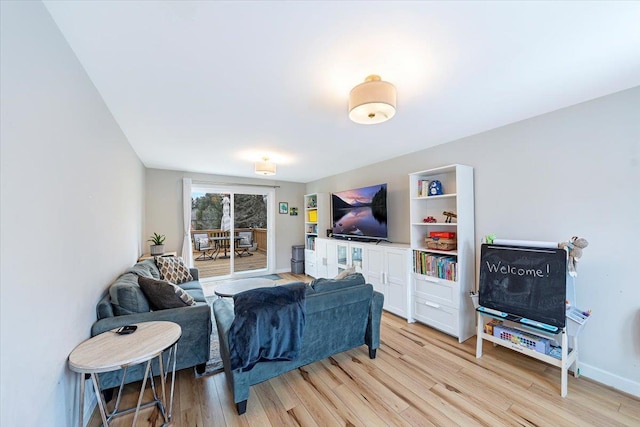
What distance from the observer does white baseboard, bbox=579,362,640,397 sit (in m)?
1.92

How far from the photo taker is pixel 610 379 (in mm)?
2027

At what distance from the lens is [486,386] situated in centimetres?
202

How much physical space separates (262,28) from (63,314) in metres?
1.89

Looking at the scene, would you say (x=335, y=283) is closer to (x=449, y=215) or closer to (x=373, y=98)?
(x=373, y=98)

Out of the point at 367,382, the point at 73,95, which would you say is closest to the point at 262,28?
the point at 73,95

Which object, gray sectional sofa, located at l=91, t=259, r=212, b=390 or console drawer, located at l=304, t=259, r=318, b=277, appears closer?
gray sectional sofa, located at l=91, t=259, r=212, b=390

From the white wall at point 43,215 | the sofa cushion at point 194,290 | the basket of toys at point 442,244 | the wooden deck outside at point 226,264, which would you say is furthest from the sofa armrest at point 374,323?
the wooden deck outside at point 226,264

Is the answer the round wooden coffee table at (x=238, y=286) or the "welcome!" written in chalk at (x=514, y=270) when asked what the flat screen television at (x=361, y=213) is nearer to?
the "welcome!" written in chalk at (x=514, y=270)

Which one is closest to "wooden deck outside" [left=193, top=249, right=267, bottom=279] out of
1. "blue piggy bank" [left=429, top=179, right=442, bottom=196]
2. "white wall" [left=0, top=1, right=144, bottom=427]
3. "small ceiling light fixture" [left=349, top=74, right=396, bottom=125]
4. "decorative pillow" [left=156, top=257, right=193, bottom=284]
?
"decorative pillow" [left=156, top=257, right=193, bottom=284]

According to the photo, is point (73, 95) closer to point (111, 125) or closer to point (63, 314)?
point (111, 125)

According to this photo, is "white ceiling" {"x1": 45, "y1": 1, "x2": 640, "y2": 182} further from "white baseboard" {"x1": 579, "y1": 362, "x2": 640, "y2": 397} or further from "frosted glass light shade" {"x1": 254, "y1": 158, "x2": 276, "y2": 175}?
"white baseboard" {"x1": 579, "y1": 362, "x2": 640, "y2": 397}

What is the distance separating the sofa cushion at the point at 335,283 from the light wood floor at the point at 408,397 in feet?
2.52

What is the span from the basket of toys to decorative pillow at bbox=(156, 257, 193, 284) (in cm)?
343

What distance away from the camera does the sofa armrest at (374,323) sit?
2377 millimetres
